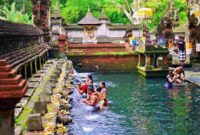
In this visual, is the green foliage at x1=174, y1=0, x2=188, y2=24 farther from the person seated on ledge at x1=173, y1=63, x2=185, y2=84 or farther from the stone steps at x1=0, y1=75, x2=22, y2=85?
the stone steps at x1=0, y1=75, x2=22, y2=85

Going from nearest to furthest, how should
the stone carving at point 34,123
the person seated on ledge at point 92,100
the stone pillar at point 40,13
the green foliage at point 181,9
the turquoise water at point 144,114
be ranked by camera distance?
the stone carving at point 34,123 → the turquoise water at point 144,114 → the person seated on ledge at point 92,100 → the stone pillar at point 40,13 → the green foliage at point 181,9

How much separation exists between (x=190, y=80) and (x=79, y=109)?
11311 mm

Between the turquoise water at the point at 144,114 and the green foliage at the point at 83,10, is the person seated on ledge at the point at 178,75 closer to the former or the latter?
the turquoise water at the point at 144,114

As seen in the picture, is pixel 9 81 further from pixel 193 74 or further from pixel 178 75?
pixel 193 74

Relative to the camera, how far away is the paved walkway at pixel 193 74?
24422 millimetres

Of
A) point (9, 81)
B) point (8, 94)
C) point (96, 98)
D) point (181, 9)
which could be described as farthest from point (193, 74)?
point (181, 9)

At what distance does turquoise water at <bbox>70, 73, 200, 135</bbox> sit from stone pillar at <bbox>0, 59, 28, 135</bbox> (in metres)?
8.05

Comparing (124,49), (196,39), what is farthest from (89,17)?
(196,39)

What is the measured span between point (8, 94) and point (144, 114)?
497 inches

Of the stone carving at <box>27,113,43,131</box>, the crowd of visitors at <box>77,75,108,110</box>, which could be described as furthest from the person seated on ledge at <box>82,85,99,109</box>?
the stone carving at <box>27,113,43,131</box>

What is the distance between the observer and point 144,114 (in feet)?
50.4

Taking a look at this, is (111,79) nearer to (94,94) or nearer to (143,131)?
(94,94)

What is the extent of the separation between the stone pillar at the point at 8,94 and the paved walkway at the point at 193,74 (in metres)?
20.8

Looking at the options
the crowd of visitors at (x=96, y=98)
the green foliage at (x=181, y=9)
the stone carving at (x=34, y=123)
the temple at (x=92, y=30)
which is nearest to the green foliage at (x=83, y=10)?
the temple at (x=92, y=30)
